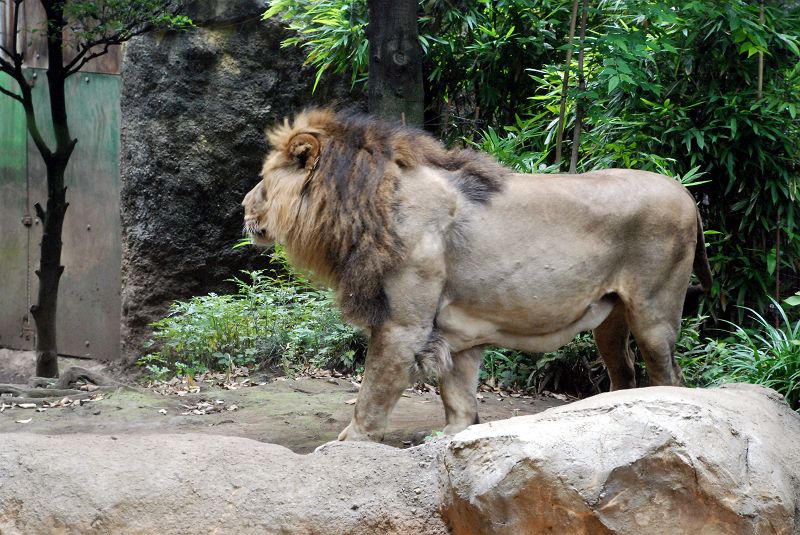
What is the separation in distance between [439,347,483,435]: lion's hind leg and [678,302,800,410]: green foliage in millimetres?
1790

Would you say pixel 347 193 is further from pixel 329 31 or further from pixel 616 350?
pixel 329 31

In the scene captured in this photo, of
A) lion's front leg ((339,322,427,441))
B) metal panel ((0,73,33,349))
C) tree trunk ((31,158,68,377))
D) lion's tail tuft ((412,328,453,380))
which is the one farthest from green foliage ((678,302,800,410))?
metal panel ((0,73,33,349))

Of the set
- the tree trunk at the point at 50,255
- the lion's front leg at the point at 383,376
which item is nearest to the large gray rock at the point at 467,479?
the lion's front leg at the point at 383,376

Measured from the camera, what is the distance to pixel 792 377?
541 cm

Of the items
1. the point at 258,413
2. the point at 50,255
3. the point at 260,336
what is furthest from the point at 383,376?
the point at 50,255

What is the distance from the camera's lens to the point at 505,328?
4930 millimetres

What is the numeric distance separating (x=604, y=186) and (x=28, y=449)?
9.90 ft

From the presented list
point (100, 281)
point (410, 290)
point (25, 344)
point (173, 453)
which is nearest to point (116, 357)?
point (100, 281)

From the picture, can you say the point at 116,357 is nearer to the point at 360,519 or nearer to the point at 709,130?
the point at 709,130

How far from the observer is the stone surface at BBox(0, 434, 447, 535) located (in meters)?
3.31

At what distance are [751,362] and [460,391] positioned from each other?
2.17 meters

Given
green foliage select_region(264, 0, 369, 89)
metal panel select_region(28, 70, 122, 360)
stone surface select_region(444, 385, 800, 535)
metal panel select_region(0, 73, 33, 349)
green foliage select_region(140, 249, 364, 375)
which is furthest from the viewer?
metal panel select_region(0, 73, 33, 349)

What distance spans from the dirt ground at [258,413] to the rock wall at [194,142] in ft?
8.39

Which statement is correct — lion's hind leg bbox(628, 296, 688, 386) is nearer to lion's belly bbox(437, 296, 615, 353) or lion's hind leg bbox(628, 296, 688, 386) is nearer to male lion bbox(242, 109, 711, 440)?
male lion bbox(242, 109, 711, 440)
